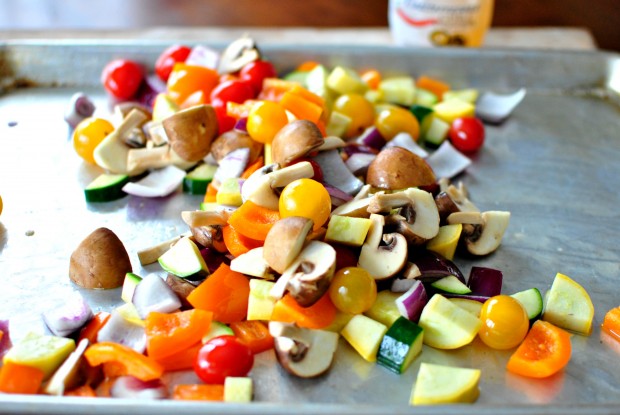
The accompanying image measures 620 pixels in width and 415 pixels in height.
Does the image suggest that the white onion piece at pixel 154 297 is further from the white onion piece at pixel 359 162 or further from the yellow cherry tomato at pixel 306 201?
the white onion piece at pixel 359 162

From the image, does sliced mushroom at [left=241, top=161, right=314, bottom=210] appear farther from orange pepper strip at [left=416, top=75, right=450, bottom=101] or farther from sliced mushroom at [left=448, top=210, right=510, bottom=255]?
orange pepper strip at [left=416, top=75, right=450, bottom=101]

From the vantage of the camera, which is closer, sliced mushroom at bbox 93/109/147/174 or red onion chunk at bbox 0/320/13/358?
red onion chunk at bbox 0/320/13/358

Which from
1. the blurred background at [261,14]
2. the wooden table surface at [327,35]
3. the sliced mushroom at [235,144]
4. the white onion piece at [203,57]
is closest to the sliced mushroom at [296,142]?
the sliced mushroom at [235,144]

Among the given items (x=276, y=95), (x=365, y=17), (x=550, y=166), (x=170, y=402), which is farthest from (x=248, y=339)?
(x=365, y=17)

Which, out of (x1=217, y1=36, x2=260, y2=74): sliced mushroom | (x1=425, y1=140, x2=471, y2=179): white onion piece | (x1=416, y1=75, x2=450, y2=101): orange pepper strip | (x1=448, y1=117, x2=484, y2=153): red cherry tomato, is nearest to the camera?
(x1=425, y1=140, x2=471, y2=179): white onion piece

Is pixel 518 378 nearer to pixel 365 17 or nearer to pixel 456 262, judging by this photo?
pixel 456 262

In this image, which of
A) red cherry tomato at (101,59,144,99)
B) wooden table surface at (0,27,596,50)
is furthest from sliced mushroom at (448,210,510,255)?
wooden table surface at (0,27,596,50)
